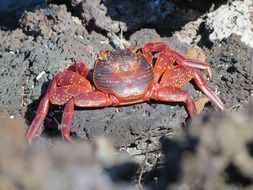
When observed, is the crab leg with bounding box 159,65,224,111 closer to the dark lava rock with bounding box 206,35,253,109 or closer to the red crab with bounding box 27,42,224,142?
the red crab with bounding box 27,42,224,142

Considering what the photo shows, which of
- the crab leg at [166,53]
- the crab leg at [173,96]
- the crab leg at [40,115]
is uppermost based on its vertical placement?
the crab leg at [166,53]

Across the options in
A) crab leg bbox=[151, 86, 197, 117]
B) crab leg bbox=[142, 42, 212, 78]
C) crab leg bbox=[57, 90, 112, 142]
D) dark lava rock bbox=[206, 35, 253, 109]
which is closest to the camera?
crab leg bbox=[57, 90, 112, 142]

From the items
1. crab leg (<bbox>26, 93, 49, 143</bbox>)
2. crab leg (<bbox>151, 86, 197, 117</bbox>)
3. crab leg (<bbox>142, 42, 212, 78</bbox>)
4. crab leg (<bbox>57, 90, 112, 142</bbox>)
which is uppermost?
crab leg (<bbox>142, 42, 212, 78</bbox>)

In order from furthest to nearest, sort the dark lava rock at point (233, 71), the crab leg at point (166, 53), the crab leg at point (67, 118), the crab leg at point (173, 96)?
the crab leg at point (166, 53) → the dark lava rock at point (233, 71) → the crab leg at point (173, 96) → the crab leg at point (67, 118)

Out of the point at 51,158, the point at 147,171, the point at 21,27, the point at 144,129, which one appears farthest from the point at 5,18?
the point at 51,158

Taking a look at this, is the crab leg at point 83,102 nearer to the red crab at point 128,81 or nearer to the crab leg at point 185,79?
the red crab at point 128,81

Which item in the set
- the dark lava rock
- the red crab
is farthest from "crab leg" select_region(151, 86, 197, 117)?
the dark lava rock

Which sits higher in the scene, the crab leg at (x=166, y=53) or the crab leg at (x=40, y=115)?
the crab leg at (x=166, y=53)

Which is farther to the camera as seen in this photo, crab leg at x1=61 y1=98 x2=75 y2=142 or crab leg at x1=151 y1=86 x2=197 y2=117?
crab leg at x1=151 y1=86 x2=197 y2=117

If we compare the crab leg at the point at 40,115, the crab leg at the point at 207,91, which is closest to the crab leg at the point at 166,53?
the crab leg at the point at 207,91
